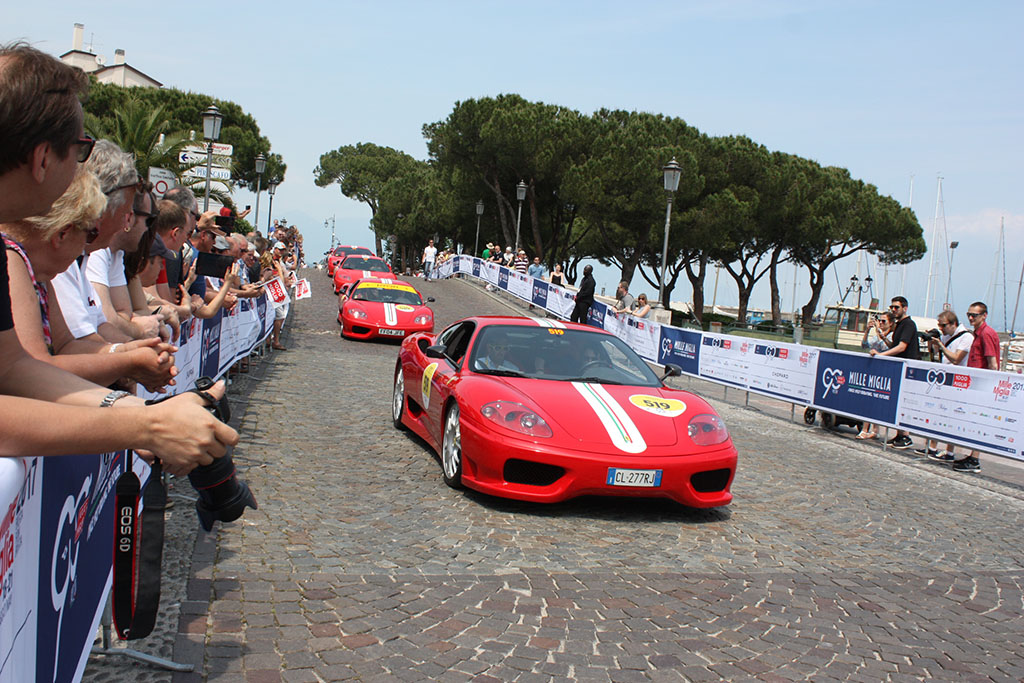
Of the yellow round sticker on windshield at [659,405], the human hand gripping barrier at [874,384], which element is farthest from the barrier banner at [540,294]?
the yellow round sticker on windshield at [659,405]

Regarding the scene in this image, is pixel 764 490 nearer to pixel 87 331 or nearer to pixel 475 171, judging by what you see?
pixel 87 331

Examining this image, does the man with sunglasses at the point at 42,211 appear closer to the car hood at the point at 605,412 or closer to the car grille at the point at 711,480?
the car hood at the point at 605,412

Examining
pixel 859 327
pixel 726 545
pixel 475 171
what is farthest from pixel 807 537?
pixel 859 327

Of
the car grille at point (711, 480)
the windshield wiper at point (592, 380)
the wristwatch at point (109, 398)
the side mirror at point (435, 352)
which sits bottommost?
the car grille at point (711, 480)

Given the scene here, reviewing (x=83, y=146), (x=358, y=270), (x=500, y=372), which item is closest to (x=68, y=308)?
(x=83, y=146)

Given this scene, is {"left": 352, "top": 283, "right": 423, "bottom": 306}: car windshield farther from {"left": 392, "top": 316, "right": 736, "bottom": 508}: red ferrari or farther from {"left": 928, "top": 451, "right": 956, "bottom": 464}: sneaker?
{"left": 392, "top": 316, "right": 736, "bottom": 508}: red ferrari

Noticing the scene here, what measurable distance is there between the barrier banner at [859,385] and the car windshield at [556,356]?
5271 millimetres

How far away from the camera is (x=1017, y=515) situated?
773 centimetres

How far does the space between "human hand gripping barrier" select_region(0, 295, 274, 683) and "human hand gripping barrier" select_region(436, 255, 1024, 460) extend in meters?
9.51

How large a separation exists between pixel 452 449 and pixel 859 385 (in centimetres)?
740

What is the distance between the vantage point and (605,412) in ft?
20.5

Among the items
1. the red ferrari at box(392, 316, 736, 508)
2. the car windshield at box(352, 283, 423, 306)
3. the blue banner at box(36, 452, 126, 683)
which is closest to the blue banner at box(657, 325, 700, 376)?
the car windshield at box(352, 283, 423, 306)

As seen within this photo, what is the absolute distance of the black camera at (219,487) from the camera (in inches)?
76.9

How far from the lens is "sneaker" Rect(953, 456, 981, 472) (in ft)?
32.9
